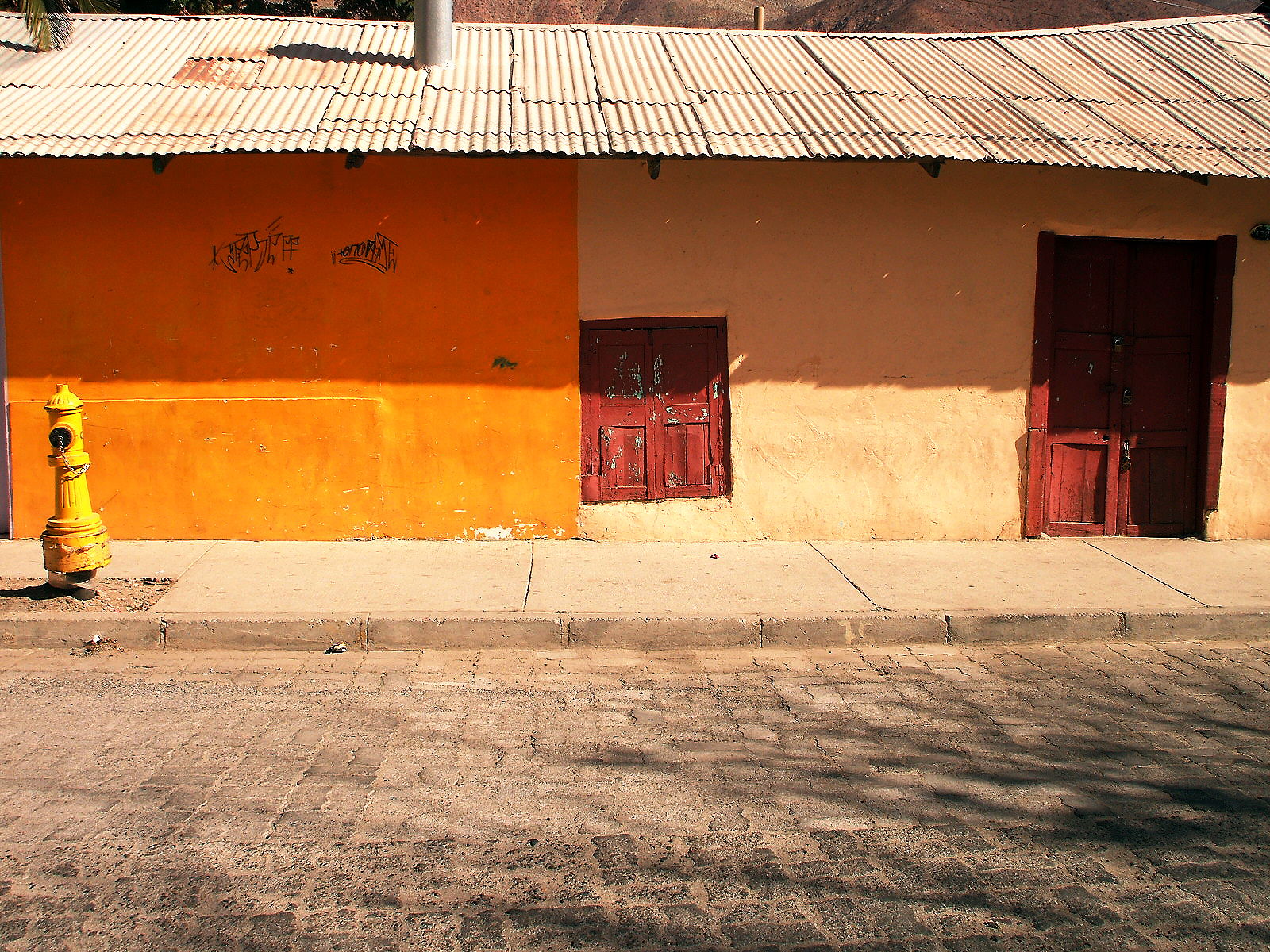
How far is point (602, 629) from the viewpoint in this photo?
19.5 ft

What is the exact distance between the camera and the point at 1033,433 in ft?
26.6

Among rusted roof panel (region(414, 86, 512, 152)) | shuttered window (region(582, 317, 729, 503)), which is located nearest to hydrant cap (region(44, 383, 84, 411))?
rusted roof panel (region(414, 86, 512, 152))

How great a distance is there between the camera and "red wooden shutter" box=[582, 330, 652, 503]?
7.86 m

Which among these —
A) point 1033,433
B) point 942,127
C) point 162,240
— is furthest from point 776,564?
point 162,240

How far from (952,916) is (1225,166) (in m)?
6.34

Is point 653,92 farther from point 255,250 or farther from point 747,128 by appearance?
point 255,250

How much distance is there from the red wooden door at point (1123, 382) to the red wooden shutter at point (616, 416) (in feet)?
10.4

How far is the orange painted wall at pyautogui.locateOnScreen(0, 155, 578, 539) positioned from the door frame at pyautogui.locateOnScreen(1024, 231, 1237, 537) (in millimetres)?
3620

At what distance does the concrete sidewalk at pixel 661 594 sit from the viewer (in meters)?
5.88

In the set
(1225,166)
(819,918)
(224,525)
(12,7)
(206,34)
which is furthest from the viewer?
(12,7)

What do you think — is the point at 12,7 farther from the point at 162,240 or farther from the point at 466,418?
the point at 466,418

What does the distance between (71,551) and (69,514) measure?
222mm

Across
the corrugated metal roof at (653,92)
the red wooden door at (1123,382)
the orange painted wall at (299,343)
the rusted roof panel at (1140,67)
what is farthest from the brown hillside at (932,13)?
the orange painted wall at (299,343)

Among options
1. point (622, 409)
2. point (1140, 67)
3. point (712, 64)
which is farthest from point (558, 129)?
point (1140, 67)
